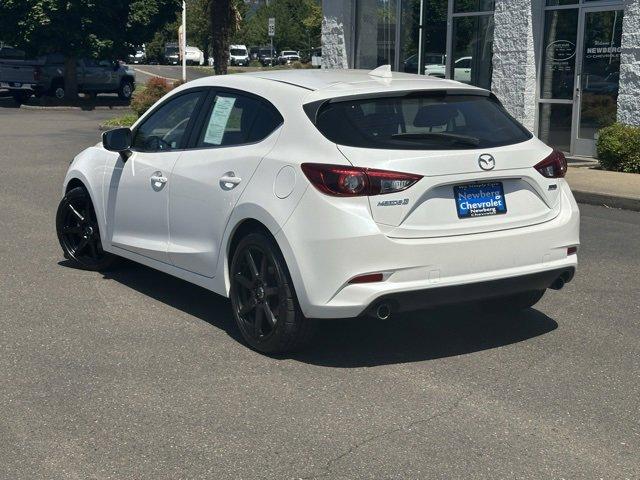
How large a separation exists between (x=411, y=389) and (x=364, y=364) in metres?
0.52

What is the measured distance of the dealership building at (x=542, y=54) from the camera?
1620cm

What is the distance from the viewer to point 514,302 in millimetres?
6859

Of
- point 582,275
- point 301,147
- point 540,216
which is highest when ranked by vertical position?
point 301,147

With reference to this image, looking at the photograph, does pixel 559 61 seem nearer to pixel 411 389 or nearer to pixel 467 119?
pixel 467 119

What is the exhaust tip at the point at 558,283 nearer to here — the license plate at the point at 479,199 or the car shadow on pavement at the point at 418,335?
the car shadow on pavement at the point at 418,335

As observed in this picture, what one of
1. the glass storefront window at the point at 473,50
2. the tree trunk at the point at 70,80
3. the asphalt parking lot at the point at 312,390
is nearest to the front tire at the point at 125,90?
the tree trunk at the point at 70,80

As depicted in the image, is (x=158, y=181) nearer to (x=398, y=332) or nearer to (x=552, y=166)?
(x=398, y=332)

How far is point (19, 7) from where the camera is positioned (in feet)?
104

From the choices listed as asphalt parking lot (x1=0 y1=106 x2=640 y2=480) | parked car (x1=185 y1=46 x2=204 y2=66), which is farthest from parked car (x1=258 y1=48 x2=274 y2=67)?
asphalt parking lot (x1=0 y1=106 x2=640 y2=480)

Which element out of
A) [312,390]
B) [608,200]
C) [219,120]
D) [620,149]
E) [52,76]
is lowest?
[52,76]

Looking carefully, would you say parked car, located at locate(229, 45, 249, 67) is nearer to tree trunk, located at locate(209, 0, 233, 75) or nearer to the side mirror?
tree trunk, located at locate(209, 0, 233, 75)

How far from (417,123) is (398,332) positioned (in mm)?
1435

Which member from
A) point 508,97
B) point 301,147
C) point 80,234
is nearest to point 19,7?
point 508,97

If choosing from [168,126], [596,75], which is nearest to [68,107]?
[596,75]
